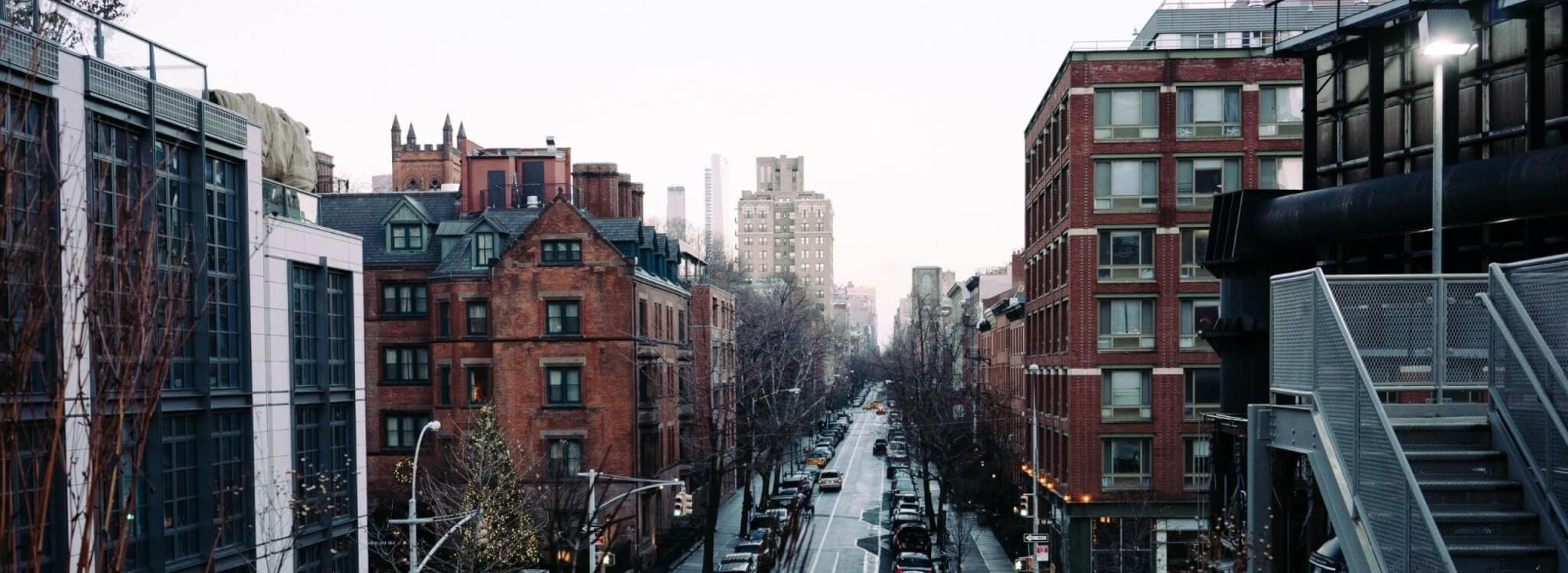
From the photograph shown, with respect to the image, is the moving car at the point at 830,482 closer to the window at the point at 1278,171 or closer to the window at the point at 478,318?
the window at the point at 478,318

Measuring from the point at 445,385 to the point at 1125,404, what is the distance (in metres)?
26.0

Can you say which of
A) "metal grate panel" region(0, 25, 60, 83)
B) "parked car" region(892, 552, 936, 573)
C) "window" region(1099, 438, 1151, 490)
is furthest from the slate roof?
"metal grate panel" region(0, 25, 60, 83)

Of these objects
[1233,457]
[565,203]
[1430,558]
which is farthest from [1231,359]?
[565,203]

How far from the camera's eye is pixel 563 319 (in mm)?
53188

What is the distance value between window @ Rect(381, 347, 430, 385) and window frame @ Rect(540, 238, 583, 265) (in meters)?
6.80

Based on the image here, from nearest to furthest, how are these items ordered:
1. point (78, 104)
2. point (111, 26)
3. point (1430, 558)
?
point (1430, 558) → point (78, 104) → point (111, 26)

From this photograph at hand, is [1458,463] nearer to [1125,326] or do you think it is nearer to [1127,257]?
[1127,257]

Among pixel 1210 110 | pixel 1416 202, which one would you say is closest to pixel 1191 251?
pixel 1210 110

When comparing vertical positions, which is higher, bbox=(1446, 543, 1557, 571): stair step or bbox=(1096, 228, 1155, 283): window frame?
bbox=(1096, 228, 1155, 283): window frame

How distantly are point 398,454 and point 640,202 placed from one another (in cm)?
1937

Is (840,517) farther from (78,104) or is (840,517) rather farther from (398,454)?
(78,104)

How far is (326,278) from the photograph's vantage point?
97.7 feet

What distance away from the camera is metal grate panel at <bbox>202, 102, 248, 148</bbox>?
23.5m

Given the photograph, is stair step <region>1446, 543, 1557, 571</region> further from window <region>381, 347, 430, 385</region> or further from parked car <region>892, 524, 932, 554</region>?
window <region>381, 347, 430, 385</region>
